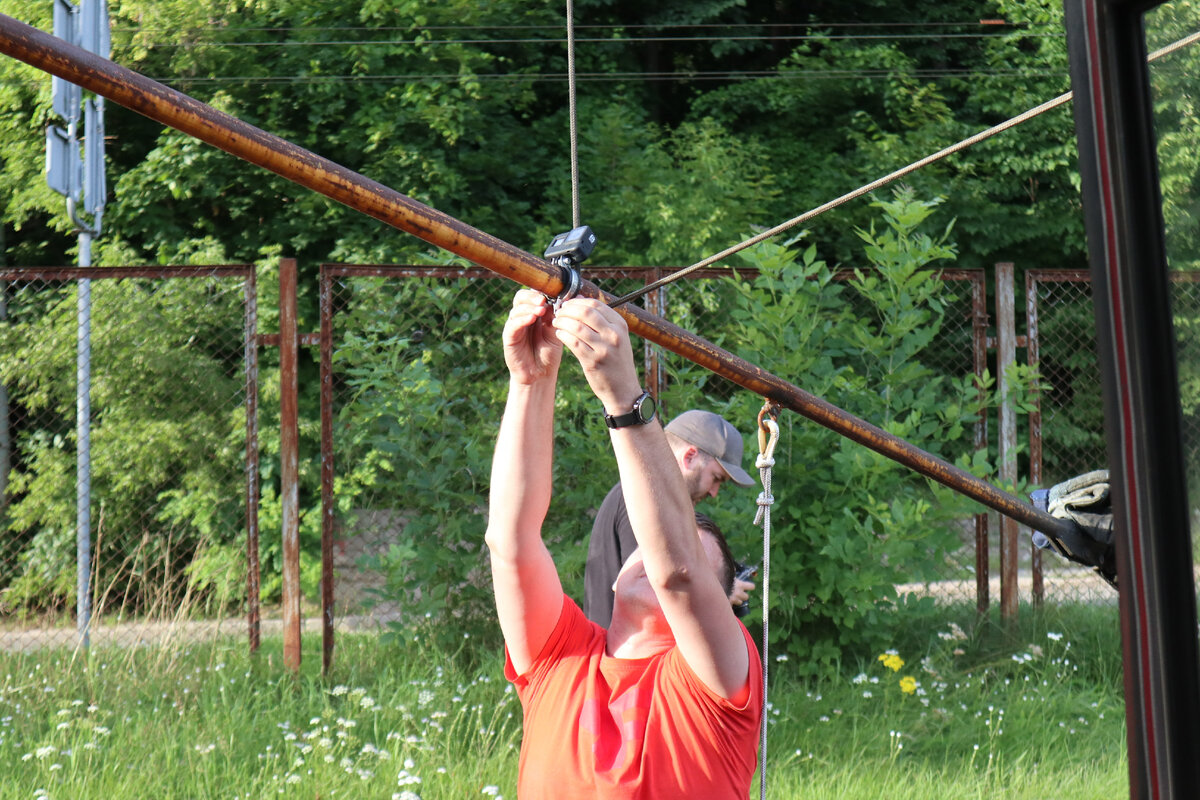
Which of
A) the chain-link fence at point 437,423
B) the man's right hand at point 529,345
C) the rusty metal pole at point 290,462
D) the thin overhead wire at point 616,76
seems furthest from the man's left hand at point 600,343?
the thin overhead wire at point 616,76

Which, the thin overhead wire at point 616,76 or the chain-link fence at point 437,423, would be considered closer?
the chain-link fence at point 437,423

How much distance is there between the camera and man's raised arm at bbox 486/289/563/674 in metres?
1.81

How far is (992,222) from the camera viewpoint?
12617mm

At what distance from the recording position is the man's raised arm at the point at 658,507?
1.51 metres

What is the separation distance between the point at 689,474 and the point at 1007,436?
312cm

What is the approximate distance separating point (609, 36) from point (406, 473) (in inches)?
374

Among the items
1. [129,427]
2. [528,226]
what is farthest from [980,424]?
[528,226]

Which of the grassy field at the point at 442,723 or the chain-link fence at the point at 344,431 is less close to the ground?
the chain-link fence at the point at 344,431

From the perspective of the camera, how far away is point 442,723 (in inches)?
172

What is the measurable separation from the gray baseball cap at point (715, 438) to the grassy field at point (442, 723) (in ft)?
4.35

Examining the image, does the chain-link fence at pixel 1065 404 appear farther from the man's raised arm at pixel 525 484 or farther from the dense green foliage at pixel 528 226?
the man's raised arm at pixel 525 484

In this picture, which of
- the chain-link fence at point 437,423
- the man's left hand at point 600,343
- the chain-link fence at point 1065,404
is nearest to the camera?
the man's left hand at point 600,343

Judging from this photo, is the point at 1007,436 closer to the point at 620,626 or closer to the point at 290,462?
the point at 290,462

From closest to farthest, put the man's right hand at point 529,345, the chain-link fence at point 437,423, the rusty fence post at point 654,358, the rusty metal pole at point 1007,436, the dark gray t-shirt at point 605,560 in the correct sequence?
the man's right hand at point 529,345, the dark gray t-shirt at point 605,560, the chain-link fence at point 437,423, the rusty fence post at point 654,358, the rusty metal pole at point 1007,436
